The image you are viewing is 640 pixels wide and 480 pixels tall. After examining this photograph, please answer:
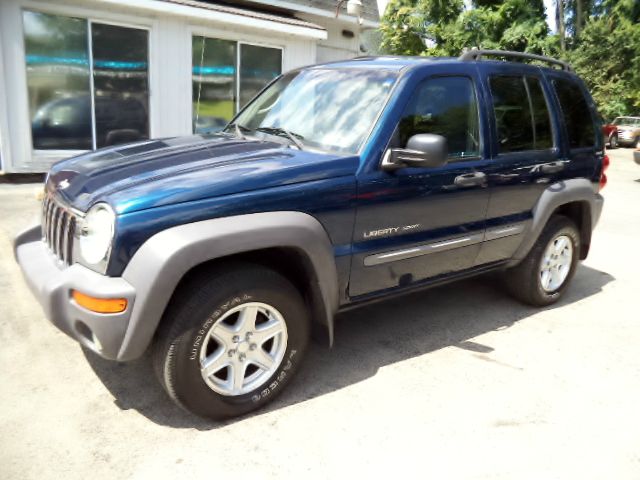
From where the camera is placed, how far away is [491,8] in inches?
924

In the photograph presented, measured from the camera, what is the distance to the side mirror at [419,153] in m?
2.98

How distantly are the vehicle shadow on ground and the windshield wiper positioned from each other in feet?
4.57

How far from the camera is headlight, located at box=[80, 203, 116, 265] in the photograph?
249 centimetres

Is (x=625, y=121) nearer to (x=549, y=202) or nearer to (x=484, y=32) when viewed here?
(x=484, y=32)

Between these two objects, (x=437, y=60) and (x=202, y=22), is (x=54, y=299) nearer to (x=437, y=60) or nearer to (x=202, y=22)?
(x=437, y=60)

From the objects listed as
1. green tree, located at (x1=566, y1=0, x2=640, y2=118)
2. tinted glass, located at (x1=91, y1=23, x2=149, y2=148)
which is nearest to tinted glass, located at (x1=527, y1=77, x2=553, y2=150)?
tinted glass, located at (x1=91, y1=23, x2=149, y2=148)

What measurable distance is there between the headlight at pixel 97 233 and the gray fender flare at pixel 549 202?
9.97ft

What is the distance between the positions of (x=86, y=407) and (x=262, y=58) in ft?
31.6

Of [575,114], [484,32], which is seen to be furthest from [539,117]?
[484,32]

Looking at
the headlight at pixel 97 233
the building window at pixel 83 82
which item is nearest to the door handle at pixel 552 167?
the headlight at pixel 97 233

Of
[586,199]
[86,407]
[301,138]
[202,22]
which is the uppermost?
[202,22]

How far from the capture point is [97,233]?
8.39 feet

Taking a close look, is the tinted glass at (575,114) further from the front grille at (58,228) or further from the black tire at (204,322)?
the front grille at (58,228)

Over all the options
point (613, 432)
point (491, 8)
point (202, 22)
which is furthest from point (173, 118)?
point (491, 8)
